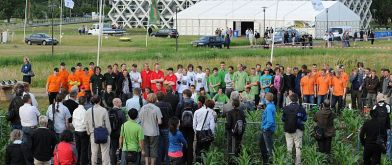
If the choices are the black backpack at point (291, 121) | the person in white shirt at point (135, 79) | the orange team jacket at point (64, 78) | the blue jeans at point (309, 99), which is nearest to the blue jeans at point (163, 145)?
the black backpack at point (291, 121)

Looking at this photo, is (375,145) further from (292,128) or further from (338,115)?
(338,115)

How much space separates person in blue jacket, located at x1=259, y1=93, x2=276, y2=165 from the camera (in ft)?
53.6

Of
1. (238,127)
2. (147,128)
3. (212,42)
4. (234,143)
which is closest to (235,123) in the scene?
(238,127)

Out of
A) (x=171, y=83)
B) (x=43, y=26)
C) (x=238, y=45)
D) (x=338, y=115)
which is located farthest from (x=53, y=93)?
(x=43, y=26)

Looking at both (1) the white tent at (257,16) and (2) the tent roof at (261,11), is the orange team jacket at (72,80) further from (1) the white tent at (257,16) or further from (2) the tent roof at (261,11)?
(2) the tent roof at (261,11)

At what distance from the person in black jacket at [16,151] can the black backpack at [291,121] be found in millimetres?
5488

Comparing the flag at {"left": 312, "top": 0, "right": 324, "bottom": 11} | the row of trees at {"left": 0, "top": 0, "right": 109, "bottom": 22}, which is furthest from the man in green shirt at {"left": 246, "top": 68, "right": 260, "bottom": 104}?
the row of trees at {"left": 0, "top": 0, "right": 109, "bottom": 22}

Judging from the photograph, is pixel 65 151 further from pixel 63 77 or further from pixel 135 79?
pixel 63 77

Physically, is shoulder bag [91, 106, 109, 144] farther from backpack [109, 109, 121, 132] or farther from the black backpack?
the black backpack

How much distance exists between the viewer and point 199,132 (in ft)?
53.5

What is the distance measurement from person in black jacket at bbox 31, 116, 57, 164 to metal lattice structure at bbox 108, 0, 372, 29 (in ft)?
279

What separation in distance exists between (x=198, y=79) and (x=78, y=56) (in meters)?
22.9

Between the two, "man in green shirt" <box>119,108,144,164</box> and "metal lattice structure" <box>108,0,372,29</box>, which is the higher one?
"metal lattice structure" <box>108,0,372,29</box>

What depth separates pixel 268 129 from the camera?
1638 cm
